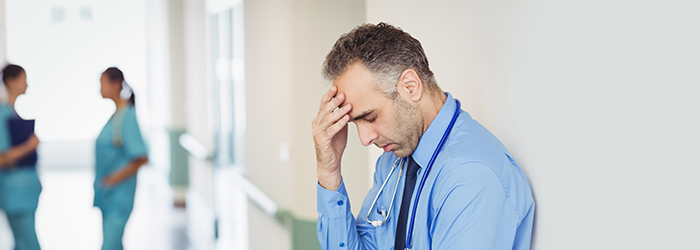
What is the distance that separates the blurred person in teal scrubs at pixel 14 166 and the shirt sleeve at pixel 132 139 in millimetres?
542

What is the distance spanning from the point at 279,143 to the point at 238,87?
1430 mm

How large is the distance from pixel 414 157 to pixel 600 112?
1.46 feet

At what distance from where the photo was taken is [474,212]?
980 mm

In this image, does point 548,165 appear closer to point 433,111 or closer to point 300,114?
point 433,111

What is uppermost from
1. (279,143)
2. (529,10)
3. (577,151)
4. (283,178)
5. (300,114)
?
(529,10)

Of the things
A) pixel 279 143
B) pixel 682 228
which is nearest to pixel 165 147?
pixel 279 143

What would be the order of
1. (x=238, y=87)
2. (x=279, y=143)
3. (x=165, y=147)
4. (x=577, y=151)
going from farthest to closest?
(x=165, y=147), (x=238, y=87), (x=279, y=143), (x=577, y=151)

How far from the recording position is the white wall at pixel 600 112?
0.70 m

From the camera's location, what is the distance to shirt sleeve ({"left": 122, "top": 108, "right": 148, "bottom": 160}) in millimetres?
3172

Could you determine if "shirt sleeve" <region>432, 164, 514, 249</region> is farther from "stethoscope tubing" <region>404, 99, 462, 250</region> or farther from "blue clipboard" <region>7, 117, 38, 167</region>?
"blue clipboard" <region>7, 117, 38, 167</region>

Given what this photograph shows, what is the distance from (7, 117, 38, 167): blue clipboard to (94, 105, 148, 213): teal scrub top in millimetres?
389

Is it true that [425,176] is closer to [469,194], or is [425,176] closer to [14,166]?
[469,194]

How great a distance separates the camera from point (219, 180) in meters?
4.82

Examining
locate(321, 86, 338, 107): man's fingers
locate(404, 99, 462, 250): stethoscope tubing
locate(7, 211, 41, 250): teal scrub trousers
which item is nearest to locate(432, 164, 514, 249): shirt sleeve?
locate(404, 99, 462, 250): stethoscope tubing
